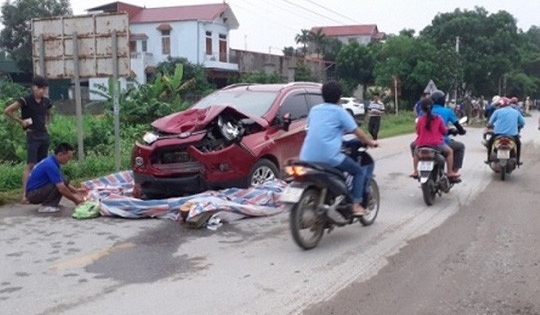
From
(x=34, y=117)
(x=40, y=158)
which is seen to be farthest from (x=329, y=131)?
(x=40, y=158)

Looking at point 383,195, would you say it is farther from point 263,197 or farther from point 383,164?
point 383,164

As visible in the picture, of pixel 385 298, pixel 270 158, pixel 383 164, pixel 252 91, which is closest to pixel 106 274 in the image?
pixel 385 298

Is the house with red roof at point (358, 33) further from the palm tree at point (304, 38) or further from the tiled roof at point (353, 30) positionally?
the palm tree at point (304, 38)

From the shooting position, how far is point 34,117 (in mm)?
9141

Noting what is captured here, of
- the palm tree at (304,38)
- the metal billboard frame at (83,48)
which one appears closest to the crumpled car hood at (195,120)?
the metal billboard frame at (83,48)

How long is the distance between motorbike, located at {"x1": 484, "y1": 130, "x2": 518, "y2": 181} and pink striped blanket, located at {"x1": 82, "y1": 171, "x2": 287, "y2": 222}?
16.6ft

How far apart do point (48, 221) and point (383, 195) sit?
514cm

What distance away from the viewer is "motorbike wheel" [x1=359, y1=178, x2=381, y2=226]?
24.5 ft

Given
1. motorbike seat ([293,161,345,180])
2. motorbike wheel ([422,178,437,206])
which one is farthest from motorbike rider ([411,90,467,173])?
motorbike seat ([293,161,345,180])

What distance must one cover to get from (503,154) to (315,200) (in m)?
6.42

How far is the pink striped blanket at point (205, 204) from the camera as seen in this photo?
7.71m

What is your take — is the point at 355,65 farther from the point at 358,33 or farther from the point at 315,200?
the point at 315,200

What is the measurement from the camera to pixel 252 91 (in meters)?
10.3

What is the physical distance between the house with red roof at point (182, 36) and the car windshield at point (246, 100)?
3348cm
